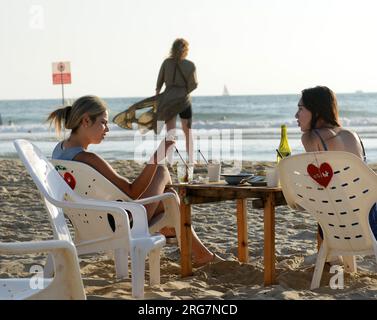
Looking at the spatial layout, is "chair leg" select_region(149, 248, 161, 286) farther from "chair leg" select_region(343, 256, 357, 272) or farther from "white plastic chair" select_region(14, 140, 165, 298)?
"chair leg" select_region(343, 256, 357, 272)

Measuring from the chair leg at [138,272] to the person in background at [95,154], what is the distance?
68cm

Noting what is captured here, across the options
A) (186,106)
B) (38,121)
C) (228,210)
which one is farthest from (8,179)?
(38,121)

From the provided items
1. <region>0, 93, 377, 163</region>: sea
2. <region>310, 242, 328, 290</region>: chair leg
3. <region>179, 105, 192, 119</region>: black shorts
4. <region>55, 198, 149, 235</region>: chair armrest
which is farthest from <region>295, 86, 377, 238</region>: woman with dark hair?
<region>179, 105, 192, 119</region>: black shorts

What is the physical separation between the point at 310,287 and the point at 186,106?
637cm

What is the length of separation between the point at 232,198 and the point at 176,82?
5.99 metres

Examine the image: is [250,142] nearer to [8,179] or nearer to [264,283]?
[8,179]

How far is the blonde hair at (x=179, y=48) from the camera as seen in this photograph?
10688 millimetres

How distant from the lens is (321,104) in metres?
4.79

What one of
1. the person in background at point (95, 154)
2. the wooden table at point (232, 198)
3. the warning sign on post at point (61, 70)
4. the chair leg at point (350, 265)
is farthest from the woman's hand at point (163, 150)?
the warning sign on post at point (61, 70)

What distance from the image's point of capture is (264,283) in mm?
4855

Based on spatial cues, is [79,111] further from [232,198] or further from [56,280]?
[56,280]

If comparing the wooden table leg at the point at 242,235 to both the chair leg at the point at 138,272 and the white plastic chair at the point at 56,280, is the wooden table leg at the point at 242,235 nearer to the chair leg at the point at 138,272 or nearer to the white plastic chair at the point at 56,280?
the chair leg at the point at 138,272

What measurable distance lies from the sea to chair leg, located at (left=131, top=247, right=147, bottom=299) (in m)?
1.34
